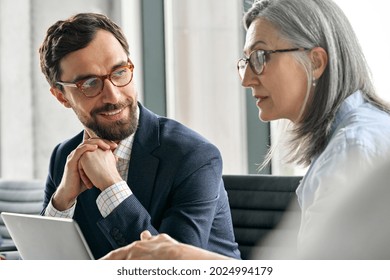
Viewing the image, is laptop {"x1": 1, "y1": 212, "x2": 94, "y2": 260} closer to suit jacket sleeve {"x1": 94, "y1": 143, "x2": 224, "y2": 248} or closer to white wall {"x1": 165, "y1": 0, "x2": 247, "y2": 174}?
suit jacket sleeve {"x1": 94, "y1": 143, "x2": 224, "y2": 248}

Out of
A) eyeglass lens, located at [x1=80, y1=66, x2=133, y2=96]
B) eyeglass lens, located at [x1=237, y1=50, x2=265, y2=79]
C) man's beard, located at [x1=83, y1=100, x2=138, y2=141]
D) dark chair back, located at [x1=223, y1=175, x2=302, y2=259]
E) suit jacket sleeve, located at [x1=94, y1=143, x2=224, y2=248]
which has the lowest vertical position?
dark chair back, located at [x1=223, y1=175, x2=302, y2=259]

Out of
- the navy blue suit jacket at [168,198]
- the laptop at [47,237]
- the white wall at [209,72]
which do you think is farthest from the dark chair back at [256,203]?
the white wall at [209,72]

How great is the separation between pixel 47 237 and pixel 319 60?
609mm

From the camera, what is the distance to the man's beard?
187 cm

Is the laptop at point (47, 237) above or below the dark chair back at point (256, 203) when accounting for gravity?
above

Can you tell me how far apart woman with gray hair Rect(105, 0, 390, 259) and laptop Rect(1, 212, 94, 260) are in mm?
85

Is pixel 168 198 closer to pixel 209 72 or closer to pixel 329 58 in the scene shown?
pixel 329 58

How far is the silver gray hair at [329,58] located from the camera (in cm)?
135

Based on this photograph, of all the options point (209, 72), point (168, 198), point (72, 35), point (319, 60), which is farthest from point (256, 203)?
point (209, 72)

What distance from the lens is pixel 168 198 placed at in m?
1.78

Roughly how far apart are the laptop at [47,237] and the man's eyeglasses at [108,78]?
1.74 ft

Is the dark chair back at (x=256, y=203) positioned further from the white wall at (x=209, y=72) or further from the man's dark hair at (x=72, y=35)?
the white wall at (x=209, y=72)

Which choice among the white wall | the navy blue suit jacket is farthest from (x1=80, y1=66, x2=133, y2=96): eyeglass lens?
the white wall
